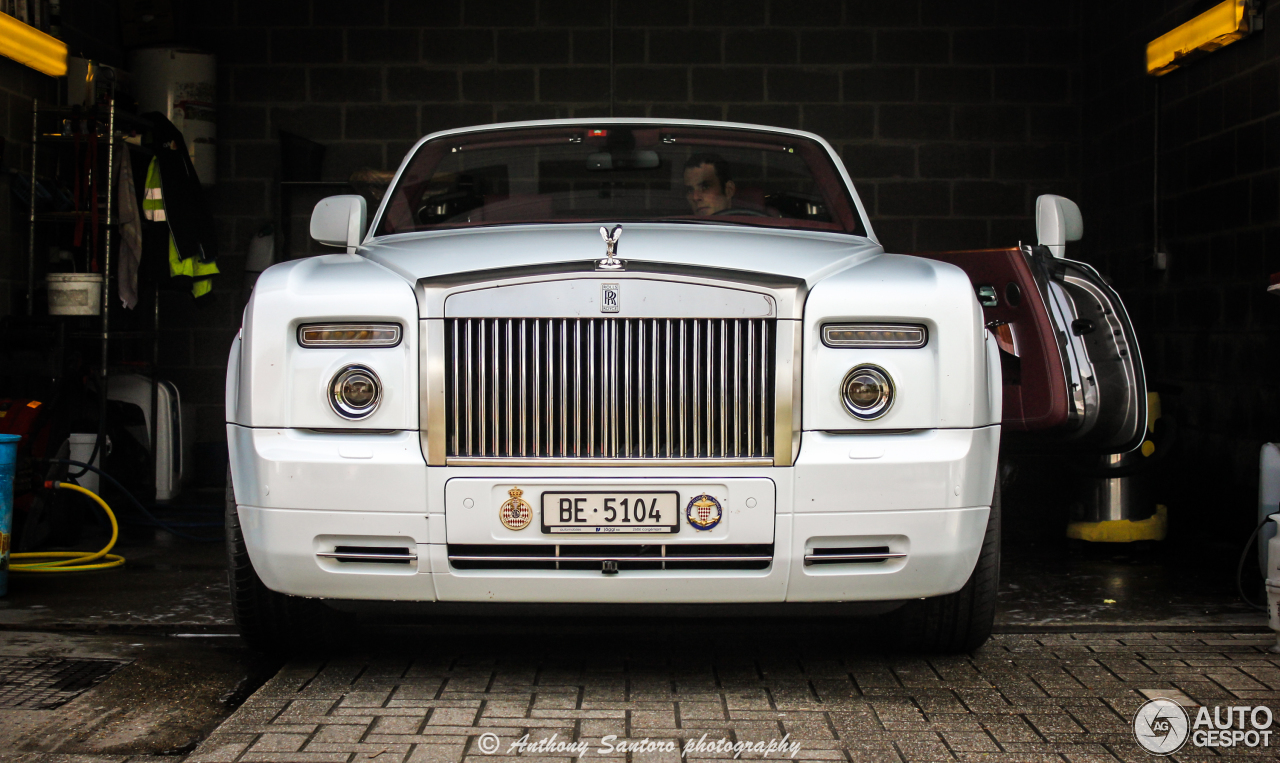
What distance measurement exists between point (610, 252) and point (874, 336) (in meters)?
0.69

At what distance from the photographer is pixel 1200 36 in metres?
6.53

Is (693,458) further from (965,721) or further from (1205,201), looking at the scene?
(1205,201)

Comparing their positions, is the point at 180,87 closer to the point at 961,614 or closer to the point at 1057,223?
the point at 1057,223

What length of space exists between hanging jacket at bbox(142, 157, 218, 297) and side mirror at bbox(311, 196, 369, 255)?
366cm

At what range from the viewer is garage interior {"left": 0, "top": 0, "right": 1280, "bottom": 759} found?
627 centimetres

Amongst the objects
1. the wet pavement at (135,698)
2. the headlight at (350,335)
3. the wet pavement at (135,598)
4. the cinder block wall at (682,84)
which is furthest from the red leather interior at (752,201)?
the cinder block wall at (682,84)

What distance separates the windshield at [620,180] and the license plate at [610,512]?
4.08ft

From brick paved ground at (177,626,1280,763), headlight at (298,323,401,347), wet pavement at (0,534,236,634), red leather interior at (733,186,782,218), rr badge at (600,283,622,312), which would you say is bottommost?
wet pavement at (0,534,236,634)

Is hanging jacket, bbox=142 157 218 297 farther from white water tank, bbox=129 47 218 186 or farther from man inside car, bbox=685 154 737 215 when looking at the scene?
man inside car, bbox=685 154 737 215

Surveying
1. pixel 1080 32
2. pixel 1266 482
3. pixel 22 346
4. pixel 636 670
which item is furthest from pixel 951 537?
pixel 1080 32

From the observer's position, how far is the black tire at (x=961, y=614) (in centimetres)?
348

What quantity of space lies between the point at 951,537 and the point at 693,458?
684 mm

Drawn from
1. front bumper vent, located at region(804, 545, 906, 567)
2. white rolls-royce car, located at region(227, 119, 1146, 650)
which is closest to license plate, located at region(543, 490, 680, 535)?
white rolls-royce car, located at region(227, 119, 1146, 650)

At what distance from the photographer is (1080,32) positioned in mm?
8758
